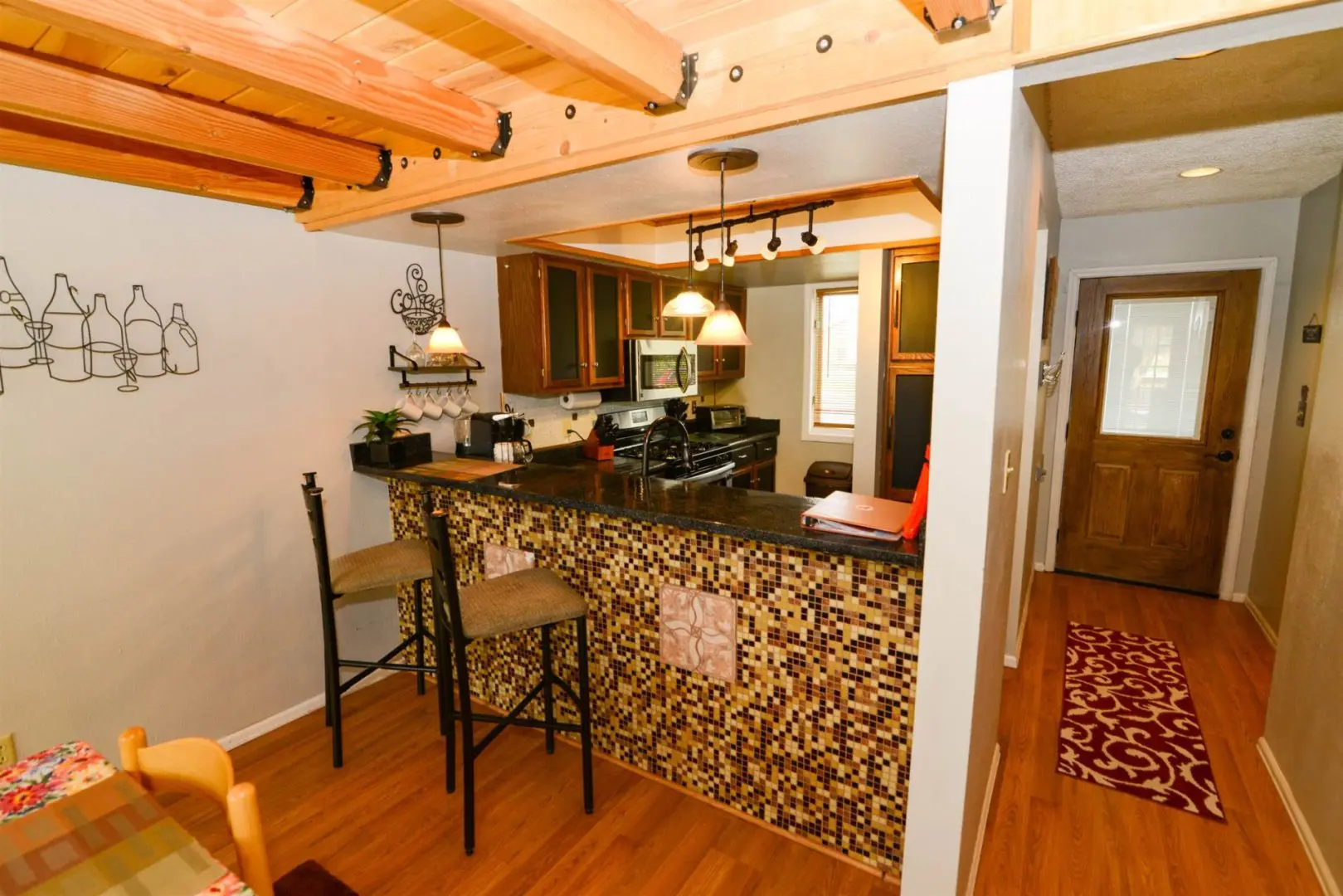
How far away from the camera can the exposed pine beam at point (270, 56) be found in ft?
3.73

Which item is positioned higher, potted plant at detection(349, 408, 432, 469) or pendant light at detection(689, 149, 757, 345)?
pendant light at detection(689, 149, 757, 345)

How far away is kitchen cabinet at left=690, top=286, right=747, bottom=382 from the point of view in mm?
4871

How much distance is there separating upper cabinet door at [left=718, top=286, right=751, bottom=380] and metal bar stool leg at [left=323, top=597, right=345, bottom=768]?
11.2 feet

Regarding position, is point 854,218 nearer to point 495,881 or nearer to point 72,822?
point 495,881

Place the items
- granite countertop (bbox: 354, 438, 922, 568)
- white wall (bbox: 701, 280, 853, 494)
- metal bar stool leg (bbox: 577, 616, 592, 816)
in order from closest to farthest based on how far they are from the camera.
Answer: granite countertop (bbox: 354, 438, 922, 568)
metal bar stool leg (bbox: 577, 616, 592, 816)
white wall (bbox: 701, 280, 853, 494)

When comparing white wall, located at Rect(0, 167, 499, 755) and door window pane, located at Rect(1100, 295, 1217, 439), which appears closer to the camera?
white wall, located at Rect(0, 167, 499, 755)

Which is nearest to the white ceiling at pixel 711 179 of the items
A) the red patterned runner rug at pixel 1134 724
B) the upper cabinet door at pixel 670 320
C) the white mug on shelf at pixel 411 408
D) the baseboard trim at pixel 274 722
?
the white mug on shelf at pixel 411 408

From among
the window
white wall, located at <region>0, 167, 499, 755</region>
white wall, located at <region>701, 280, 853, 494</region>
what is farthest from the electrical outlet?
the window

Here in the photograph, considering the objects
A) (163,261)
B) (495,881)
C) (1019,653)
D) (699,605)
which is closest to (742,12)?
(699,605)

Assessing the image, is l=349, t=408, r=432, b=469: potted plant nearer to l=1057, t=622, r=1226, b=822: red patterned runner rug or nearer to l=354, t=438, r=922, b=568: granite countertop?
l=354, t=438, r=922, b=568: granite countertop

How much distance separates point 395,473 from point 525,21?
2.09m

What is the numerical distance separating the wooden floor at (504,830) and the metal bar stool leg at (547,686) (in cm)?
6

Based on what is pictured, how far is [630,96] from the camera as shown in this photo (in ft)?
4.84

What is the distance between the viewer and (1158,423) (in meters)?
4.05
